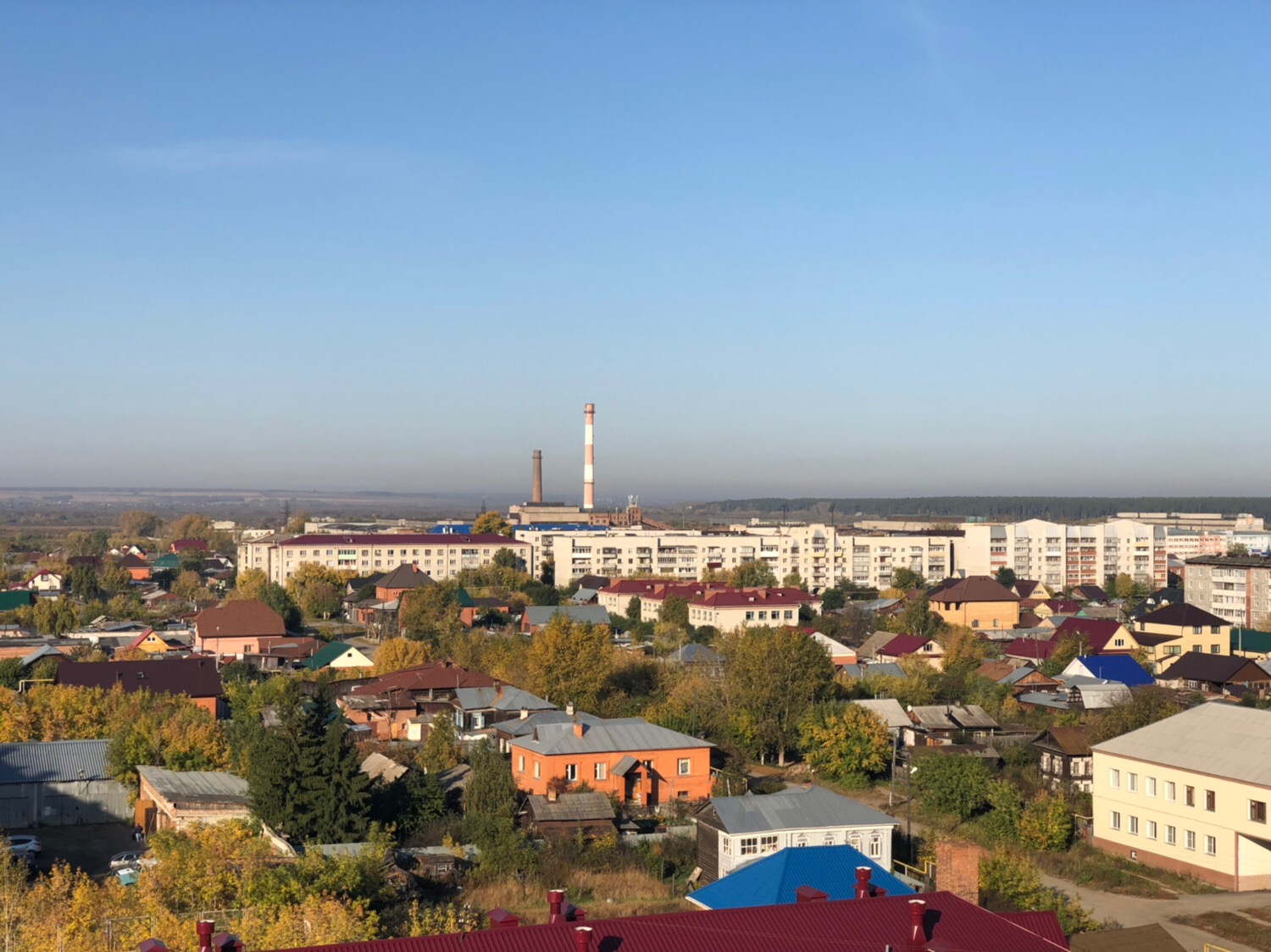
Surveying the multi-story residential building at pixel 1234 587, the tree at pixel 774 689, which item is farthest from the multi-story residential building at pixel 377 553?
the tree at pixel 774 689

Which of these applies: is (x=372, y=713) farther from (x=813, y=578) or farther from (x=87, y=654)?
(x=813, y=578)

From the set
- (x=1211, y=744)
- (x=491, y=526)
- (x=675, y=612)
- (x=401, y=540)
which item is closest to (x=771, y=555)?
(x=491, y=526)

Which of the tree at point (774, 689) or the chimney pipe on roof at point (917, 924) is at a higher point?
the chimney pipe on roof at point (917, 924)

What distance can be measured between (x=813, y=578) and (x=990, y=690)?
34188 mm

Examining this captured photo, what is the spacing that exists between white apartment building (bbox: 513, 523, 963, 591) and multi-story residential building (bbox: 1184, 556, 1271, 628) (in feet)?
55.3

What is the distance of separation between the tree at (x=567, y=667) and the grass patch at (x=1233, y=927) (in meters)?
15.7

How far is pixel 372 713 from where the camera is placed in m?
30.5

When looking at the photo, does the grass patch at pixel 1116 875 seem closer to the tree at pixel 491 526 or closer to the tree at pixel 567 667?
the tree at pixel 567 667

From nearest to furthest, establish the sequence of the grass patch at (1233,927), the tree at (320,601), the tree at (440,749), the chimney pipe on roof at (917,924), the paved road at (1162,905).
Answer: the chimney pipe on roof at (917,924)
the grass patch at (1233,927)
the paved road at (1162,905)
the tree at (440,749)
the tree at (320,601)

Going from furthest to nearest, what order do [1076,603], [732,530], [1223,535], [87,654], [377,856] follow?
[1223,535] → [732,530] → [1076,603] → [87,654] → [377,856]

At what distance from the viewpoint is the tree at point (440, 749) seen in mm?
24058

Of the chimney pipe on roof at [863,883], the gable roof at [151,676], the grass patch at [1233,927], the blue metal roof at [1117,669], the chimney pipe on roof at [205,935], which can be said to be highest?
the chimney pipe on roof at [205,935]

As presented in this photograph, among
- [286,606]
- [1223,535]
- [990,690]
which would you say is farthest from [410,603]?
[1223,535]

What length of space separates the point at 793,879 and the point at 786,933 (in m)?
3.80
